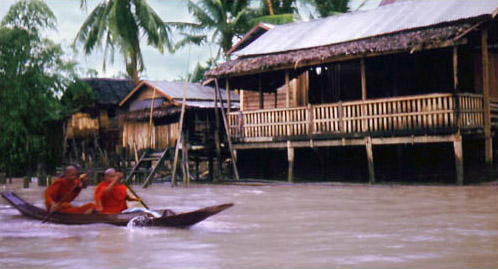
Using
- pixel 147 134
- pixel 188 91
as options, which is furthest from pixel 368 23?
pixel 147 134

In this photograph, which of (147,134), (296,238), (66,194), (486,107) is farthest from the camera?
(147,134)

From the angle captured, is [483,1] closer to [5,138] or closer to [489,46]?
[489,46]

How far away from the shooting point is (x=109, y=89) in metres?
30.6

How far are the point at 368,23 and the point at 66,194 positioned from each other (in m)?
11.1

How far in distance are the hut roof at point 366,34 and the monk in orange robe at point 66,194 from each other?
806 centimetres

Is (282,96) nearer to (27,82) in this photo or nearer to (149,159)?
(149,159)

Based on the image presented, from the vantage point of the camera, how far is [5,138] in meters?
26.1

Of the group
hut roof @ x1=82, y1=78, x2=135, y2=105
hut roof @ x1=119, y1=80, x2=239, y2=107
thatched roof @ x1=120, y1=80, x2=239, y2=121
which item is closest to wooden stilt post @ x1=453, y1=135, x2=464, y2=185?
thatched roof @ x1=120, y1=80, x2=239, y2=121

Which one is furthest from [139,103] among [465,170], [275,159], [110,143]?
[465,170]

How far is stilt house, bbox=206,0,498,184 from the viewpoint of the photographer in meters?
14.4

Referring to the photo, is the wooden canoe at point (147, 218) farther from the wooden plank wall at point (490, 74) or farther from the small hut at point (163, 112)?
the small hut at point (163, 112)

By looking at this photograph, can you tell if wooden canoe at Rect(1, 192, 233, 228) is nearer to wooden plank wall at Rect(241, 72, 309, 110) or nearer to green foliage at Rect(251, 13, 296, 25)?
wooden plank wall at Rect(241, 72, 309, 110)

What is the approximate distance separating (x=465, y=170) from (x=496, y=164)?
0.75 metres

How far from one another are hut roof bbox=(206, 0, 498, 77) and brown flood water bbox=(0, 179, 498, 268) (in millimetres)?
4045
